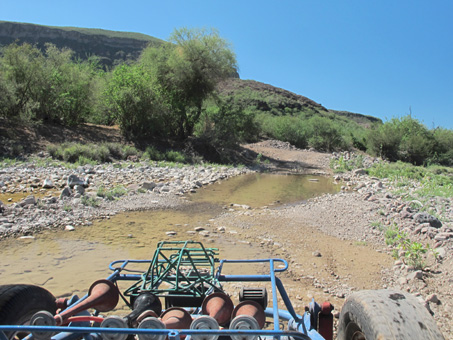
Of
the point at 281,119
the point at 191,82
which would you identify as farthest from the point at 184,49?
the point at 281,119

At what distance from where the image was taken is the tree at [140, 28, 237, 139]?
21.6 meters

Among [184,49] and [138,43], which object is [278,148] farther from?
[138,43]

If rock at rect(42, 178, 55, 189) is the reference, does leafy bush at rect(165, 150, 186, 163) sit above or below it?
above

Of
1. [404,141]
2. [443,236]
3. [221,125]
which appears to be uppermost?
[404,141]

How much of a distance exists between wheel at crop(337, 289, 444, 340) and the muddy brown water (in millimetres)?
1687

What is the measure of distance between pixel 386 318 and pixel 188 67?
20512mm

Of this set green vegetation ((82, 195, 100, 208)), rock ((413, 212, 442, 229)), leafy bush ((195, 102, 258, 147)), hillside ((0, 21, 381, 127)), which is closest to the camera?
rock ((413, 212, 442, 229))

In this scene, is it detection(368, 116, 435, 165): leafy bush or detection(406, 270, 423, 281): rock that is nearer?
detection(406, 270, 423, 281): rock

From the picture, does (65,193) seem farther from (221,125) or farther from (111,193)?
(221,125)

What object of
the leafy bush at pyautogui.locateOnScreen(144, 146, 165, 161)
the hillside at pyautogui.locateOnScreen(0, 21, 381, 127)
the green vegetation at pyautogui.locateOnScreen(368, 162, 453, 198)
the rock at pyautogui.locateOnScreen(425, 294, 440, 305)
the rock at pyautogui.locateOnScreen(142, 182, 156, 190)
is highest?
the hillside at pyautogui.locateOnScreen(0, 21, 381, 127)

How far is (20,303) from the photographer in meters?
2.45

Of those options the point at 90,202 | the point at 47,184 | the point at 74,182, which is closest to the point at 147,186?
the point at 74,182

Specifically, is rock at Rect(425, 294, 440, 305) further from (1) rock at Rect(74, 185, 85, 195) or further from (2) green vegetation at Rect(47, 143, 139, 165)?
(2) green vegetation at Rect(47, 143, 139, 165)

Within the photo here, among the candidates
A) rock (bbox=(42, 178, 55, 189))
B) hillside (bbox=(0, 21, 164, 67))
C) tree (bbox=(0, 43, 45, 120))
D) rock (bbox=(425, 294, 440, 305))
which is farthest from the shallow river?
hillside (bbox=(0, 21, 164, 67))
